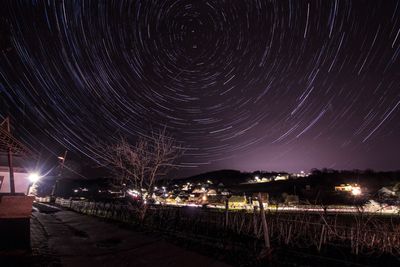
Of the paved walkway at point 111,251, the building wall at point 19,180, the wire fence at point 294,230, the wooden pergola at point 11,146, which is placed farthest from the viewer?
the building wall at point 19,180

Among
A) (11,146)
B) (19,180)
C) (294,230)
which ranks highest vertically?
(19,180)

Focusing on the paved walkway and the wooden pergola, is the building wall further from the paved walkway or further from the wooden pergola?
the paved walkway

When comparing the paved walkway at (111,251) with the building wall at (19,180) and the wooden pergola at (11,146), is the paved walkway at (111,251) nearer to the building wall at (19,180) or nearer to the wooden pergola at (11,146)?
the wooden pergola at (11,146)

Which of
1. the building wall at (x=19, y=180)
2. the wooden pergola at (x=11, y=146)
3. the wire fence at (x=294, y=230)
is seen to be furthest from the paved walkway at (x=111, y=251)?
the building wall at (x=19, y=180)

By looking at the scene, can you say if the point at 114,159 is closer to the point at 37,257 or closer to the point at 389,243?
the point at 37,257

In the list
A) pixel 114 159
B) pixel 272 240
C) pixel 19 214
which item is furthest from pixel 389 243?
pixel 114 159

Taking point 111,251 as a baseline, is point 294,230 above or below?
above

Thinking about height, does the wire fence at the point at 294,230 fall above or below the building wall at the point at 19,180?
below

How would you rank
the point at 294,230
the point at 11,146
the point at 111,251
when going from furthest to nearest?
the point at 11,146 < the point at 294,230 < the point at 111,251

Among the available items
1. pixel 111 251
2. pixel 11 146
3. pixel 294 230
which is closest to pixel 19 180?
pixel 11 146

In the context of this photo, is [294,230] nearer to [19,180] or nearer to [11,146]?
[11,146]

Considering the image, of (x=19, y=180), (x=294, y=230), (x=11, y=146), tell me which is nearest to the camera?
(x=294, y=230)

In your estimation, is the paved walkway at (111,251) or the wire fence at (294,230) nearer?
the paved walkway at (111,251)

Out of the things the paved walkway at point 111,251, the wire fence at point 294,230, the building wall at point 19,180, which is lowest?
the paved walkway at point 111,251
